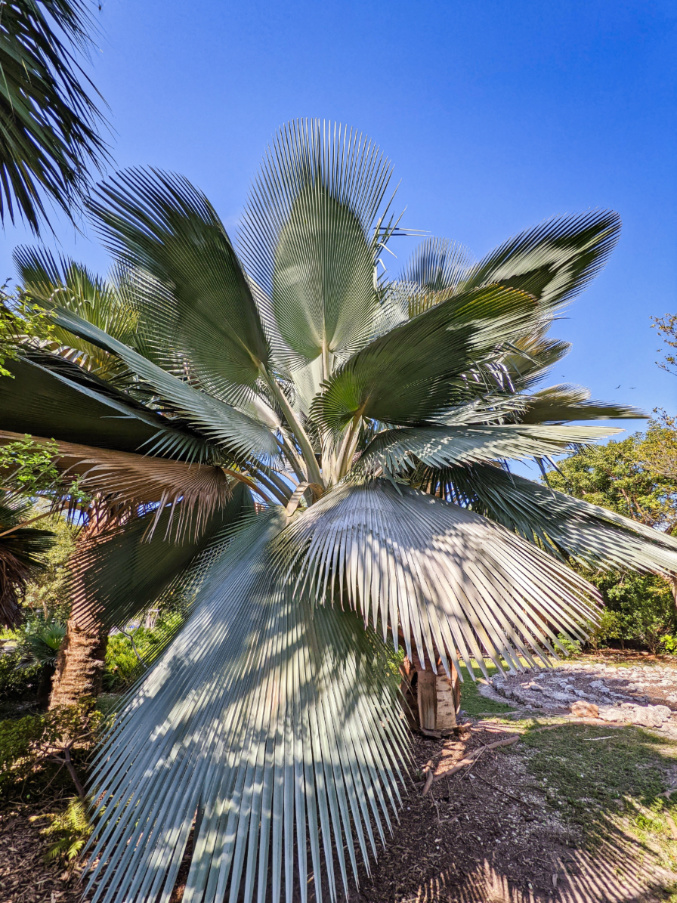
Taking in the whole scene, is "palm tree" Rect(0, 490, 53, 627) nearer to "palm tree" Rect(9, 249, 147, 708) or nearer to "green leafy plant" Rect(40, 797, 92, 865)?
"palm tree" Rect(9, 249, 147, 708)

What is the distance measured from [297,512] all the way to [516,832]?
2.70 meters

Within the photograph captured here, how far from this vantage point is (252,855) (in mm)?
1497

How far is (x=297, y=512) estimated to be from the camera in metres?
3.22

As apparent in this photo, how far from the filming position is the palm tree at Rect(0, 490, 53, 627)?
3785 millimetres

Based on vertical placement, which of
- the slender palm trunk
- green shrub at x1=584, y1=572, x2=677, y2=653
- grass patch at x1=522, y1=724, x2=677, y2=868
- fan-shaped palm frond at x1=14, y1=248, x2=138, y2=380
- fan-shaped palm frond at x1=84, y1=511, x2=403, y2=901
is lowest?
green shrub at x1=584, y1=572, x2=677, y2=653

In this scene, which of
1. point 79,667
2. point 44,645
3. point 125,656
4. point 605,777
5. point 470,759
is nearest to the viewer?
point 605,777

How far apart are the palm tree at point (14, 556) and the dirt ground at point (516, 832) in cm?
171

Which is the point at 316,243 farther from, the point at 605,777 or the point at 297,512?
the point at 605,777

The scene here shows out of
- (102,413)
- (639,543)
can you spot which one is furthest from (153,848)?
(639,543)

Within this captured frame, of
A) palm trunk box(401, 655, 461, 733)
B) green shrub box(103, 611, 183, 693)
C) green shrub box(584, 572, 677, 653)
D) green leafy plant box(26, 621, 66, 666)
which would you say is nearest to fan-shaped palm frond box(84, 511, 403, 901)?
palm trunk box(401, 655, 461, 733)

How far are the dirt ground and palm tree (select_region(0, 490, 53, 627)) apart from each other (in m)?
1.71

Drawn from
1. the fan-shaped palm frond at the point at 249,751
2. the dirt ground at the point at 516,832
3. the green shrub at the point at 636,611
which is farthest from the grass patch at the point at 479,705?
the green shrub at the point at 636,611

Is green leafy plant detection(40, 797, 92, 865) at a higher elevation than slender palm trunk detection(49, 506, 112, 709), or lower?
lower

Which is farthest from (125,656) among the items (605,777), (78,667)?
(605,777)
